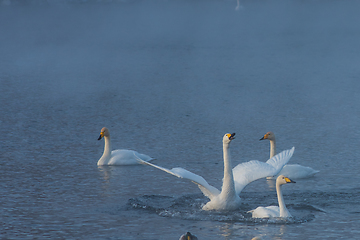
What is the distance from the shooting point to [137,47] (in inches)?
2192

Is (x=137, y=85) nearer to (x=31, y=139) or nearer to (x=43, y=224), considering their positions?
(x=31, y=139)

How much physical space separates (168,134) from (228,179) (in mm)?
7669

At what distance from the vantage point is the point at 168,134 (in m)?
19.8

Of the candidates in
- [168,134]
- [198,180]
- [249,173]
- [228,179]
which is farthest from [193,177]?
→ [168,134]

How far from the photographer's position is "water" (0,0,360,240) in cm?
1162

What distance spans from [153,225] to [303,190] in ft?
12.7

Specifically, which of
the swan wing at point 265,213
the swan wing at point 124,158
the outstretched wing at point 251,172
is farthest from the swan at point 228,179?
the swan wing at point 124,158

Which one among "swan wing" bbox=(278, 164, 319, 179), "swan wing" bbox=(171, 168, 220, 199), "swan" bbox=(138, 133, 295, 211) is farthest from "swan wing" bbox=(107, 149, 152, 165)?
"swan wing" bbox=(171, 168, 220, 199)

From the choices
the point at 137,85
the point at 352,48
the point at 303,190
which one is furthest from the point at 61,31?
the point at 303,190

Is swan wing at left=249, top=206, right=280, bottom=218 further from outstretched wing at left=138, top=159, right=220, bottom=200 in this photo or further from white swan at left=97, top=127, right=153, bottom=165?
white swan at left=97, top=127, right=153, bottom=165

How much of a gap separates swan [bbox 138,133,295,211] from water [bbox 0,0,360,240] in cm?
27

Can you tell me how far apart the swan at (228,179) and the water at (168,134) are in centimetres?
27

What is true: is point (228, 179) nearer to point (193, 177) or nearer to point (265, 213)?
point (193, 177)

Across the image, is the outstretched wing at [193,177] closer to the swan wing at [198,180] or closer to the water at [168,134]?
the swan wing at [198,180]
